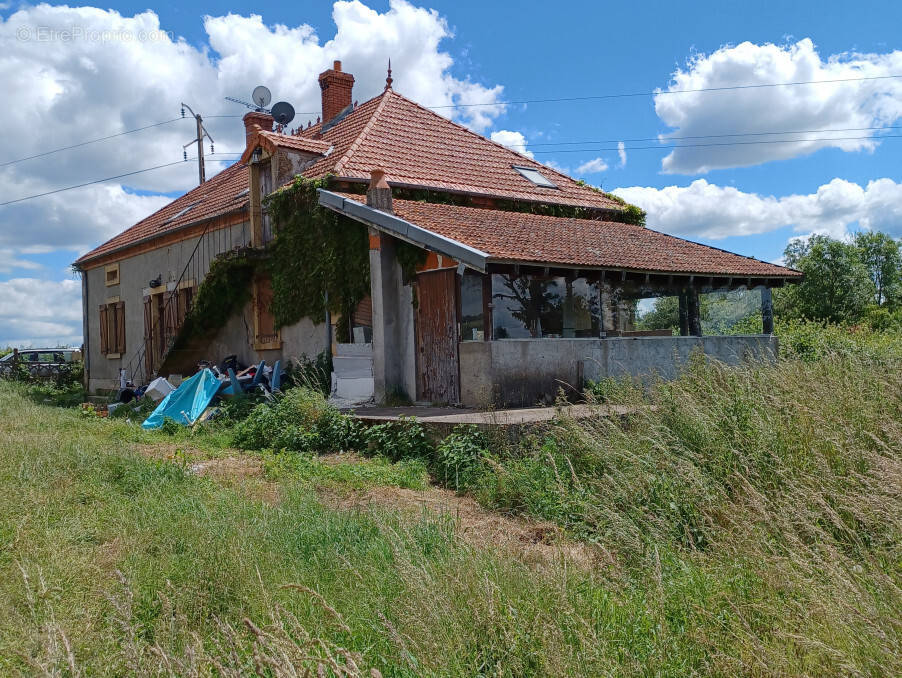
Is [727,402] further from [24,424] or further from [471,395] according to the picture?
[24,424]

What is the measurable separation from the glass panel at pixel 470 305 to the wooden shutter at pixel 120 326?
1488 centimetres

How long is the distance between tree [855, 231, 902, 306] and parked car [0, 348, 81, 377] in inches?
1823

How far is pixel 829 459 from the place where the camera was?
5609 millimetres

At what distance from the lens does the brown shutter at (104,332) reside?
76.6 feet

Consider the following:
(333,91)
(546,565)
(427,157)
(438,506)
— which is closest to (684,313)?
(427,157)

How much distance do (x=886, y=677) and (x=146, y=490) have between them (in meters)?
6.65

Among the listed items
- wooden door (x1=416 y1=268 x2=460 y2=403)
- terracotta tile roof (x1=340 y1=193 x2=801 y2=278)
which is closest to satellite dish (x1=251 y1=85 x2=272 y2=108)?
terracotta tile roof (x1=340 y1=193 x2=801 y2=278)

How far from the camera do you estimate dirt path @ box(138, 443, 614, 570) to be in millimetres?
5066

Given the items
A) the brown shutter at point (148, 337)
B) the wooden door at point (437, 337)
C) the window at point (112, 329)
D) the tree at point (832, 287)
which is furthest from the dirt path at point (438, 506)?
the tree at point (832, 287)

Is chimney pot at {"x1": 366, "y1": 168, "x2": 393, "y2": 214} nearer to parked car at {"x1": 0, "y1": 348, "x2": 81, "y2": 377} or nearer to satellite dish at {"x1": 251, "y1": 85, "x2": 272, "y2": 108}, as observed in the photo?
satellite dish at {"x1": 251, "y1": 85, "x2": 272, "y2": 108}

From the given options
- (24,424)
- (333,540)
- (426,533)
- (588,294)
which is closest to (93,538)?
(333,540)

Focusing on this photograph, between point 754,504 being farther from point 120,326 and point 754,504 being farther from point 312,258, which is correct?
point 120,326

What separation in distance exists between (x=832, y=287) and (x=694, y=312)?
3046cm

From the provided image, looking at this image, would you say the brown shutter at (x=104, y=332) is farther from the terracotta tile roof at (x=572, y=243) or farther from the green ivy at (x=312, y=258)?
the terracotta tile roof at (x=572, y=243)
